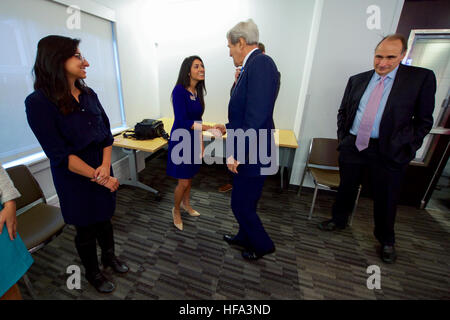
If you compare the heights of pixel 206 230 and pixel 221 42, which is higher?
pixel 221 42

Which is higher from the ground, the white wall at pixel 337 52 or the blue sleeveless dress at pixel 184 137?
the white wall at pixel 337 52

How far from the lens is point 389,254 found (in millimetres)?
1865

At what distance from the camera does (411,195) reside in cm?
274

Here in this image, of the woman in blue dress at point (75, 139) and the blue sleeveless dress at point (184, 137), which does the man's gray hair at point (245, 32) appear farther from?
the woman in blue dress at point (75, 139)

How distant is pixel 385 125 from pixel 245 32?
131 cm

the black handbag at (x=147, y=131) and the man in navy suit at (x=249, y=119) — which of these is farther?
the black handbag at (x=147, y=131)

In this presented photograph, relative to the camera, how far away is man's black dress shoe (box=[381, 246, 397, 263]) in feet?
6.10

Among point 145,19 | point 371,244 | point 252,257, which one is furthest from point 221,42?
point 371,244

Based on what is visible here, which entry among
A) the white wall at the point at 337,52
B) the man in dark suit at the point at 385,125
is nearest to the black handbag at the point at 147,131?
the white wall at the point at 337,52

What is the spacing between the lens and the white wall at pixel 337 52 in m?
2.21

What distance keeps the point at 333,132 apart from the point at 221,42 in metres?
2.10
